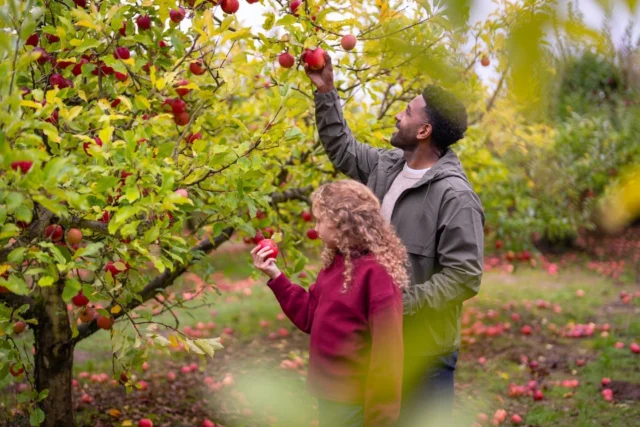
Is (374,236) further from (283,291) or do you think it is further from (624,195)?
(624,195)

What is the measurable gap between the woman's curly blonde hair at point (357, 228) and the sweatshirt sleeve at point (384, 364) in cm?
13

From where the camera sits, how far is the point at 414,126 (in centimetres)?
263

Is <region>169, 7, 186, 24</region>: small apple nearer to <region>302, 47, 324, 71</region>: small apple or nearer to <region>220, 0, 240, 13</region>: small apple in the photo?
<region>220, 0, 240, 13</region>: small apple

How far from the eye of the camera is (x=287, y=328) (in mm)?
6949

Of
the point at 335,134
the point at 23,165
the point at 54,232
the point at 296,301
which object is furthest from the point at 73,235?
the point at 335,134

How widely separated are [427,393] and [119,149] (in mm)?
1437

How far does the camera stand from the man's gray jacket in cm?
240

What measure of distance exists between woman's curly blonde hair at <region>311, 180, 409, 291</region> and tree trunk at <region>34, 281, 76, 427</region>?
1724 mm

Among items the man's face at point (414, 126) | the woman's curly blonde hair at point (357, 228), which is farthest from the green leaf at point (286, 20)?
the woman's curly blonde hair at point (357, 228)

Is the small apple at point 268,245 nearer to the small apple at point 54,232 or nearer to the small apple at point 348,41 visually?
the small apple at point 54,232

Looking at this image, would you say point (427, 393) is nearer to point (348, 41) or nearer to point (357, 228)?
point (357, 228)

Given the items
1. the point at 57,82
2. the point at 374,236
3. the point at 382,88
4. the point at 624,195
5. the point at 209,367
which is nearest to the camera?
the point at 624,195

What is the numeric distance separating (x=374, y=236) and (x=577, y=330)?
205 inches

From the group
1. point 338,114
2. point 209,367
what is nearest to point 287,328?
point 209,367
